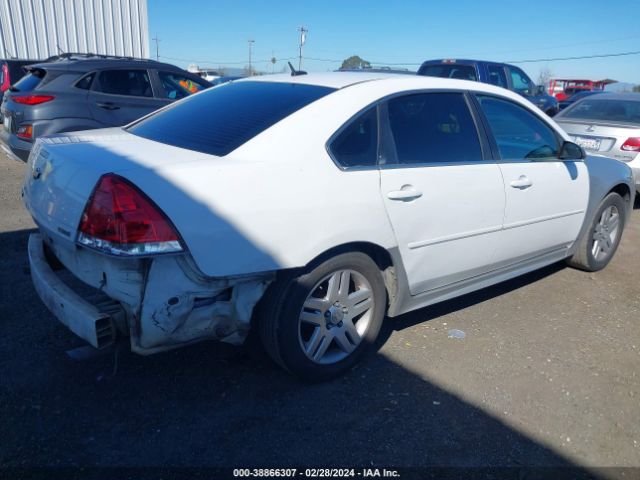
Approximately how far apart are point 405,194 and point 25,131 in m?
5.32

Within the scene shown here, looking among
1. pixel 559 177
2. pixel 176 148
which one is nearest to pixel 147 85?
pixel 176 148

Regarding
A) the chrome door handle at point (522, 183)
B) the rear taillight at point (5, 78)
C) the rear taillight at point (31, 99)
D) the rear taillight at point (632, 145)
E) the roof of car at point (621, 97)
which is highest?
the roof of car at point (621, 97)

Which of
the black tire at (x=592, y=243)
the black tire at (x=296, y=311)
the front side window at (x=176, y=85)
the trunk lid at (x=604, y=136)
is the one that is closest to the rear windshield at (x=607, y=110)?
the trunk lid at (x=604, y=136)

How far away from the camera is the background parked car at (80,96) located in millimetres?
6430

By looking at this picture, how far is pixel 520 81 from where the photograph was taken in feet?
42.0

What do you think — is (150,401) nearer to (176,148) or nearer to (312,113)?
(176,148)

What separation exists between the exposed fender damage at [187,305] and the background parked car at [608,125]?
5886mm

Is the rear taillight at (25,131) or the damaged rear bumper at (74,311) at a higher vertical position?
the damaged rear bumper at (74,311)

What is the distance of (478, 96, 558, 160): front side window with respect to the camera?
146 inches

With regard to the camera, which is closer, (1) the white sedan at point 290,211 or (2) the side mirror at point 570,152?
(1) the white sedan at point 290,211

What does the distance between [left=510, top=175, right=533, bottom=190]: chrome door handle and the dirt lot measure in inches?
38.9

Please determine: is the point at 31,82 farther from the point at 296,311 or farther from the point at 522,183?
the point at 522,183

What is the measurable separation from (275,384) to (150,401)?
0.67m

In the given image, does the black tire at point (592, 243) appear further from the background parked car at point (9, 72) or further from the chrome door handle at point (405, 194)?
the background parked car at point (9, 72)
